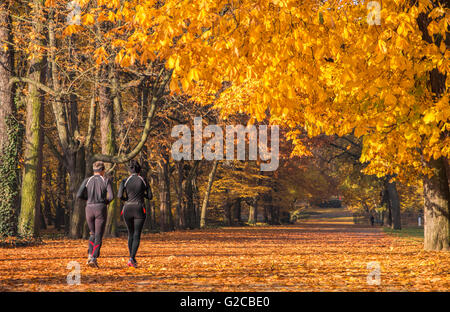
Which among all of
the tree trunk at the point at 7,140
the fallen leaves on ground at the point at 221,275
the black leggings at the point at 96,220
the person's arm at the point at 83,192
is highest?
the tree trunk at the point at 7,140

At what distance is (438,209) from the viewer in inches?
727

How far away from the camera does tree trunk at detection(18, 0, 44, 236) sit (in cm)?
2092

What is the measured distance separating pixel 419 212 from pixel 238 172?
102ft

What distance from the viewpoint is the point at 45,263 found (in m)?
13.4

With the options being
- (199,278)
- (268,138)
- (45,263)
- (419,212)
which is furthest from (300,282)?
(419,212)

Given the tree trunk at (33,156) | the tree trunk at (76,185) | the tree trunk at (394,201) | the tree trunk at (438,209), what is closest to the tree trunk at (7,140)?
the tree trunk at (33,156)

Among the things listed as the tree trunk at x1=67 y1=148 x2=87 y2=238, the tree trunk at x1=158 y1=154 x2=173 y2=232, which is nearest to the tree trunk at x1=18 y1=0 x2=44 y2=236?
the tree trunk at x1=67 y1=148 x2=87 y2=238

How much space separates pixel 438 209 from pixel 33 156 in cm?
1352

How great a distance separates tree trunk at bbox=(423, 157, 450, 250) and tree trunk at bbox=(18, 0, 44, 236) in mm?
12870

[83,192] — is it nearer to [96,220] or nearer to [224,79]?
[96,220]

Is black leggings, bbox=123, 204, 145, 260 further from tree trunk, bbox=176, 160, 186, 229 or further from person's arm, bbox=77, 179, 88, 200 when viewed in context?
tree trunk, bbox=176, 160, 186, 229

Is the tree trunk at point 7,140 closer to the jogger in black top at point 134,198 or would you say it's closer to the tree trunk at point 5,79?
the tree trunk at point 5,79

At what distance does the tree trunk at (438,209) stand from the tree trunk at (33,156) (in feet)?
42.2

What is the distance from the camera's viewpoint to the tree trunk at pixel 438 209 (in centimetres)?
1844
